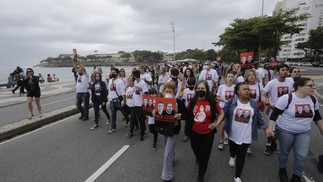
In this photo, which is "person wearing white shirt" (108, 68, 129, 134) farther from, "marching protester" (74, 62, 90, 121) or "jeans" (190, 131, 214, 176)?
"jeans" (190, 131, 214, 176)

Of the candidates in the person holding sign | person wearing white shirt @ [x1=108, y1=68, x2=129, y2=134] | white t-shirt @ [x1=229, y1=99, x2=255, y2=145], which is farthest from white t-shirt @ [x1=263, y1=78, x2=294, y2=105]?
person wearing white shirt @ [x1=108, y1=68, x2=129, y2=134]

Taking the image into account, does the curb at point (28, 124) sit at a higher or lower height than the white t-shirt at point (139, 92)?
lower

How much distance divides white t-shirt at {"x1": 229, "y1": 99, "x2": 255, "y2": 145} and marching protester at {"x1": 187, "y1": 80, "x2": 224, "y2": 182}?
298mm

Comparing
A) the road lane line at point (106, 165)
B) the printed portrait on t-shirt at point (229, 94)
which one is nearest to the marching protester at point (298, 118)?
the printed portrait on t-shirt at point (229, 94)

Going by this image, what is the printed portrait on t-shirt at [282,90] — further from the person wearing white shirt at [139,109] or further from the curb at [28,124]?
the curb at [28,124]

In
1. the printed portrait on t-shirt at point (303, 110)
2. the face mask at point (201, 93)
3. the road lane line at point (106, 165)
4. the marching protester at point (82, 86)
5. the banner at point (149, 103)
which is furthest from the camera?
the marching protester at point (82, 86)

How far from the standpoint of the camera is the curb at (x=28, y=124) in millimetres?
5316

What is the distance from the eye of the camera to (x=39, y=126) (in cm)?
624

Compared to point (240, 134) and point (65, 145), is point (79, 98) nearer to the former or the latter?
point (65, 145)

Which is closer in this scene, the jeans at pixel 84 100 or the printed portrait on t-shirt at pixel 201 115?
the printed portrait on t-shirt at pixel 201 115

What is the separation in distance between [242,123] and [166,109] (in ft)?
3.99

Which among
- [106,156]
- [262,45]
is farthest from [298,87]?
[262,45]

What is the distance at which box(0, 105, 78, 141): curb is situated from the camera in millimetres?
5316

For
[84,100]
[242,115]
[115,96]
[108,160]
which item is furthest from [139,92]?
[242,115]
